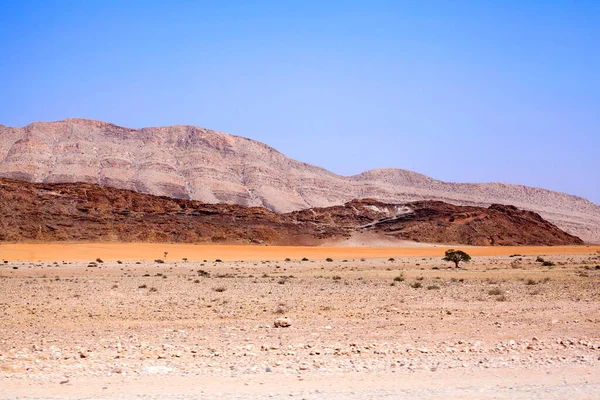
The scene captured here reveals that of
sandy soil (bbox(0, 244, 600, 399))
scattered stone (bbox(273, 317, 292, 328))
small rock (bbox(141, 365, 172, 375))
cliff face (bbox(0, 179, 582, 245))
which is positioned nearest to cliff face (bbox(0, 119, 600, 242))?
cliff face (bbox(0, 179, 582, 245))

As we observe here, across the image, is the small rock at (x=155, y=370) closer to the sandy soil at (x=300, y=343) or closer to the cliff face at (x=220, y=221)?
the sandy soil at (x=300, y=343)

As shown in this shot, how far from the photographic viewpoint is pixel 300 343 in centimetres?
1288

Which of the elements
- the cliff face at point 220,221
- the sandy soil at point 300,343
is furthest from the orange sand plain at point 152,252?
the sandy soil at point 300,343

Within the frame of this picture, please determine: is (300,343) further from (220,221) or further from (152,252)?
(220,221)

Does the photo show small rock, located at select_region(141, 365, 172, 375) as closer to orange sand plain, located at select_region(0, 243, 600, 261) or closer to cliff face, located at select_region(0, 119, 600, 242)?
orange sand plain, located at select_region(0, 243, 600, 261)

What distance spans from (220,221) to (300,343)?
75065 millimetres

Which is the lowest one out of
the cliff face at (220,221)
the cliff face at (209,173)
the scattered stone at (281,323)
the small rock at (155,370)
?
the small rock at (155,370)

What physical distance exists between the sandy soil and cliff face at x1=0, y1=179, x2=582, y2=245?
2118 inches

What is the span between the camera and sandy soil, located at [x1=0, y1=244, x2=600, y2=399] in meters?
9.38

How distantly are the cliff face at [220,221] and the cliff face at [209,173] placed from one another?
115ft

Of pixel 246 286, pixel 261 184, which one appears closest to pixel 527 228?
pixel 261 184

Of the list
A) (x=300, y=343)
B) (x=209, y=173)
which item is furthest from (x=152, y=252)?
(x=209, y=173)

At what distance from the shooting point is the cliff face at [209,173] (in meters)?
133

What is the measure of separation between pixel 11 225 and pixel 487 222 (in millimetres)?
66232
